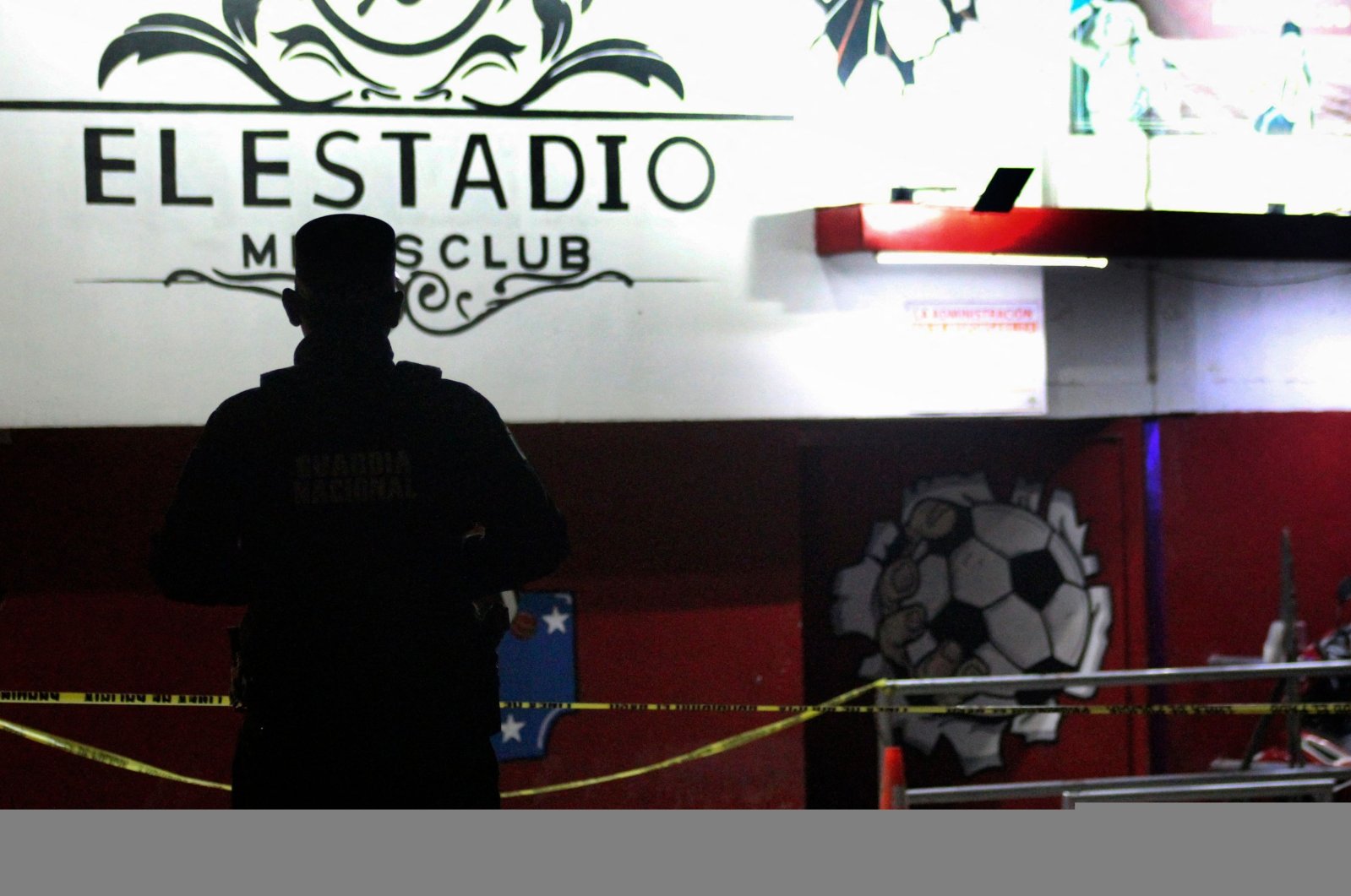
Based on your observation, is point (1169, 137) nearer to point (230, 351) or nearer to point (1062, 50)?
point (1062, 50)

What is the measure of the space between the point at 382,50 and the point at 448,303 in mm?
1353

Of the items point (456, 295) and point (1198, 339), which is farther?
point (1198, 339)

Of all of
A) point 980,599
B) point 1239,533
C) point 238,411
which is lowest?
point 980,599

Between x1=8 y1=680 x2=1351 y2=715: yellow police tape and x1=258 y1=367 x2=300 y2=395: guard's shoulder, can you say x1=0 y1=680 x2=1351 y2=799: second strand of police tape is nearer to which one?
x1=8 y1=680 x2=1351 y2=715: yellow police tape

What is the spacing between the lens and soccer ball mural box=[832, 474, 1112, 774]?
351 inches

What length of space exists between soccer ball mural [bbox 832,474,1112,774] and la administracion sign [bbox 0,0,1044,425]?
131cm

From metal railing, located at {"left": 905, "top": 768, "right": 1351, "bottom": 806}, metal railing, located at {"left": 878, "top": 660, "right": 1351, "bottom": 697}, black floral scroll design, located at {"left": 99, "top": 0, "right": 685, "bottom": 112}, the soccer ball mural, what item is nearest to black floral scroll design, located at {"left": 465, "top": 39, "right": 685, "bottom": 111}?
black floral scroll design, located at {"left": 99, "top": 0, "right": 685, "bottom": 112}

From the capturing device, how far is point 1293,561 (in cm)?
887

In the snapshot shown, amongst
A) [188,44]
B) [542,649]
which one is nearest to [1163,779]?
[542,649]

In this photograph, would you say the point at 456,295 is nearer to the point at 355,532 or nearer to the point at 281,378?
the point at 281,378

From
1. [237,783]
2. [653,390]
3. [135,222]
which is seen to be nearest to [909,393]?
[653,390]

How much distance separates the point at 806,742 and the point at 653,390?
8.53 ft

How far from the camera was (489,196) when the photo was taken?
7500mm

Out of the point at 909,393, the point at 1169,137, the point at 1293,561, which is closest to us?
the point at 909,393
